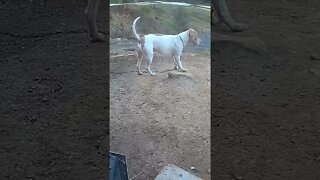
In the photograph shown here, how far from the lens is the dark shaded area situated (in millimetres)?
1562

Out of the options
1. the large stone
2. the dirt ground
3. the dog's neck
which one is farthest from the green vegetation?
the large stone

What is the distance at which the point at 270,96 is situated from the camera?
1.69m

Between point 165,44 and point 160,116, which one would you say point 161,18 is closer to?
point 165,44

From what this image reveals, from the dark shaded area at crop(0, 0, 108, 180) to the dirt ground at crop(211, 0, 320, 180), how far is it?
0.37m

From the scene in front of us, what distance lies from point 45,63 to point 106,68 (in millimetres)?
275

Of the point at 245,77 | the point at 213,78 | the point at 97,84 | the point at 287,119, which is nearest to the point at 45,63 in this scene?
the point at 97,84

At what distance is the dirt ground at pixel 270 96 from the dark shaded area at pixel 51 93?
371 mm

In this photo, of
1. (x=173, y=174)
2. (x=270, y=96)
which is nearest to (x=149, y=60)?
Result: (x=173, y=174)

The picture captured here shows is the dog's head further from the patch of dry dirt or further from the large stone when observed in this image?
the large stone

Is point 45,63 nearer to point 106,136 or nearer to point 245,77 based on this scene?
point 106,136

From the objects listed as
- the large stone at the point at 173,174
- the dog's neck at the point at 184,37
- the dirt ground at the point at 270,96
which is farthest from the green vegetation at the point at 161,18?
the large stone at the point at 173,174

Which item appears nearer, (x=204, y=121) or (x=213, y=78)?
(x=204, y=121)

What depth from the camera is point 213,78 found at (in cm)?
165

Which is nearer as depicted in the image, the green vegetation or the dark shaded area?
the green vegetation
